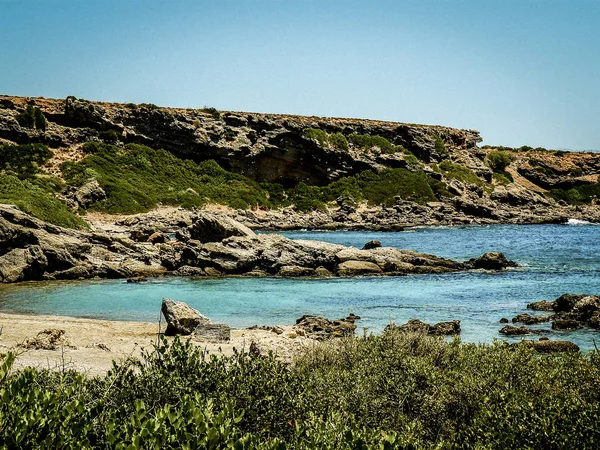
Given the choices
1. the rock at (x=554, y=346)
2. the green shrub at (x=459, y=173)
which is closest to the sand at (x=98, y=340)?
the rock at (x=554, y=346)

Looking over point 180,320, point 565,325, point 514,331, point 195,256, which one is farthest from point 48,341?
point 195,256

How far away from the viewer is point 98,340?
Answer: 13531 mm

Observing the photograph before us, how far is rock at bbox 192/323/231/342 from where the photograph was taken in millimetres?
14141

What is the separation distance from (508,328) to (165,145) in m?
66.0

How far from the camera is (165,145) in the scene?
76.6 m

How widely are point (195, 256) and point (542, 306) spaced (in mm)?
18447

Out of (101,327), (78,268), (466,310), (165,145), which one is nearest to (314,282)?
(466,310)

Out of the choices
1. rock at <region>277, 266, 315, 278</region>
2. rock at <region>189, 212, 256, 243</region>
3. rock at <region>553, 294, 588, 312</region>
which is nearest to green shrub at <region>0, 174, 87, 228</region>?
rock at <region>189, 212, 256, 243</region>

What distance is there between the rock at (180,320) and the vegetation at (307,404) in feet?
23.1

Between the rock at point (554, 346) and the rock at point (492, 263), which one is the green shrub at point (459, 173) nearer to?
the rock at point (492, 263)

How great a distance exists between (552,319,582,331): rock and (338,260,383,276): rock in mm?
14453

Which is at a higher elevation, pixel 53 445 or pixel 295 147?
pixel 295 147

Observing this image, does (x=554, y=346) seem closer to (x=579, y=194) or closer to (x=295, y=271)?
(x=295, y=271)

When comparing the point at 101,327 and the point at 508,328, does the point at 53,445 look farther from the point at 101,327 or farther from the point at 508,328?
the point at 508,328
